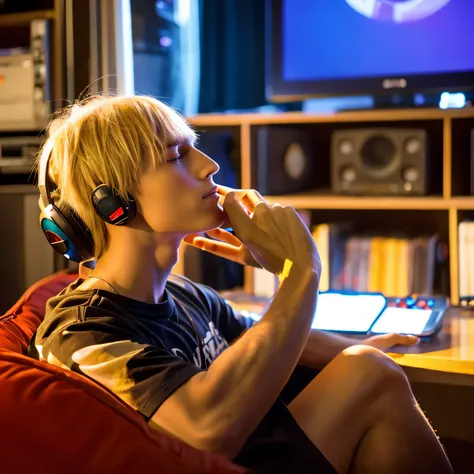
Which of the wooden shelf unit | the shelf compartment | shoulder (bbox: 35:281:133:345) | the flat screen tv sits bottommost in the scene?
shoulder (bbox: 35:281:133:345)

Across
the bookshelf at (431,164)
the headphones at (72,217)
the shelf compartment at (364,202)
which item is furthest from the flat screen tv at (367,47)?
the headphones at (72,217)

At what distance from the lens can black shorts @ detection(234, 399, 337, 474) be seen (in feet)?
3.49

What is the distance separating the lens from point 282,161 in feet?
6.89

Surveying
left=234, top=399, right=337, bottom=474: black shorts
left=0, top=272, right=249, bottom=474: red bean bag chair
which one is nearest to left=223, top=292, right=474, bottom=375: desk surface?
left=234, top=399, right=337, bottom=474: black shorts

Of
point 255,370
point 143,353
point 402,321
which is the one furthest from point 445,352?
point 143,353

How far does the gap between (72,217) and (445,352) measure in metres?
0.69

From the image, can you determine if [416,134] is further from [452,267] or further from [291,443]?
[291,443]

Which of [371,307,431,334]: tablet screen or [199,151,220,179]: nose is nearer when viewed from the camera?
[199,151,220,179]: nose

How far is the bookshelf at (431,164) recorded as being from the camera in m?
1.84

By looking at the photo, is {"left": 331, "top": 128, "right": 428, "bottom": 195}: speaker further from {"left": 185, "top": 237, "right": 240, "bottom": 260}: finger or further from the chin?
the chin

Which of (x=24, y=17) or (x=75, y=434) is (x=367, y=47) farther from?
(x=75, y=434)

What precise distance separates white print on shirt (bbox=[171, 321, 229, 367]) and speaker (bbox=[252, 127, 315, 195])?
0.76m

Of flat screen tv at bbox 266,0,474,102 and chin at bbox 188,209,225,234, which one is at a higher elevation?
flat screen tv at bbox 266,0,474,102

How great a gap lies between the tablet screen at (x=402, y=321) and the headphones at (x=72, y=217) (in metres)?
0.59
